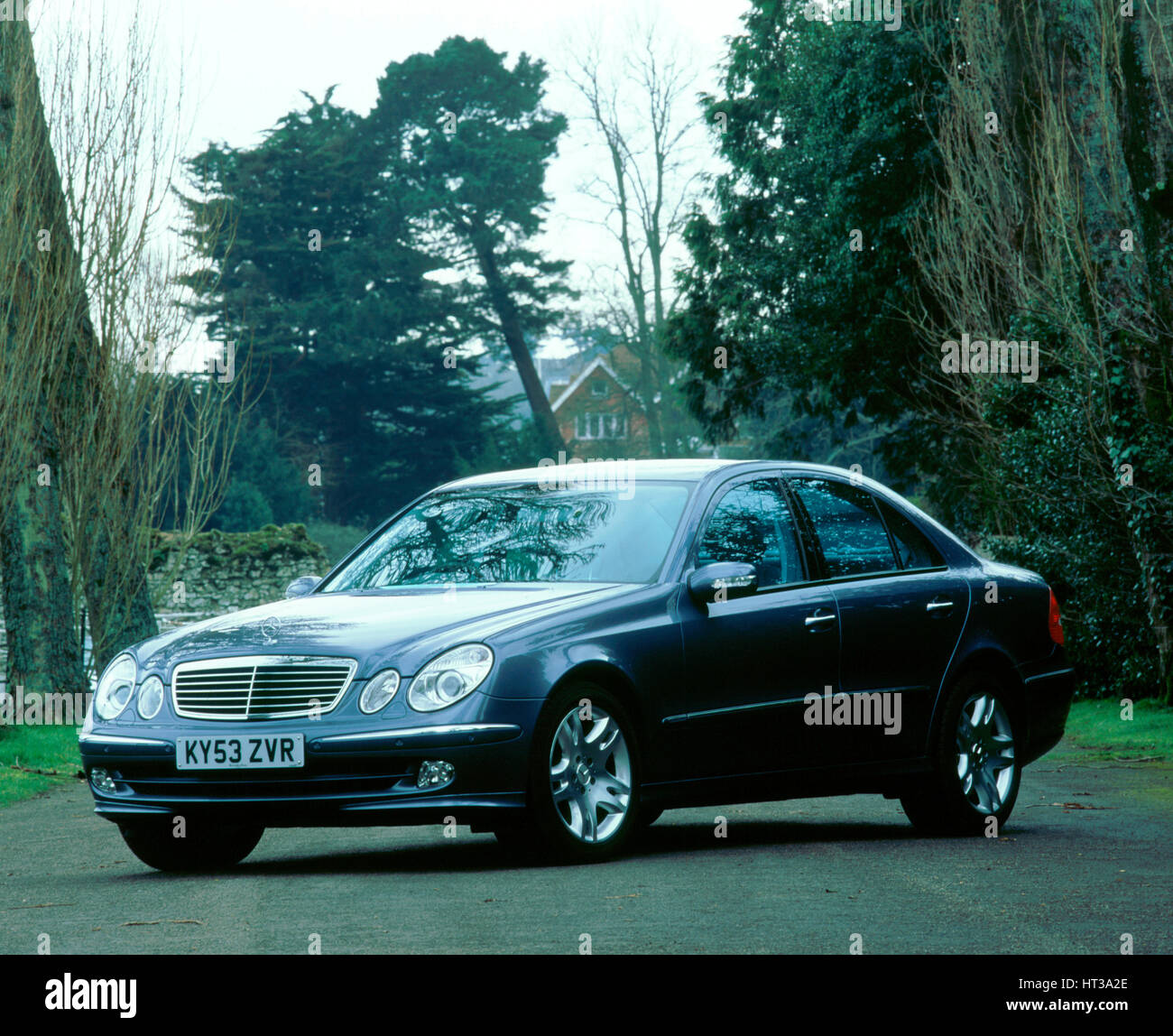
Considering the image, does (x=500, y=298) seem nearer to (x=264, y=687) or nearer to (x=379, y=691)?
(x=264, y=687)

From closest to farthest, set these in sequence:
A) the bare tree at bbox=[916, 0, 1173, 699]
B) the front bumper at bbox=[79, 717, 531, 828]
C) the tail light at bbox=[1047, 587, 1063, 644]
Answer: the front bumper at bbox=[79, 717, 531, 828]
the tail light at bbox=[1047, 587, 1063, 644]
the bare tree at bbox=[916, 0, 1173, 699]

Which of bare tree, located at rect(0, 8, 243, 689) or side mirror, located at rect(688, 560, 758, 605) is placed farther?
bare tree, located at rect(0, 8, 243, 689)

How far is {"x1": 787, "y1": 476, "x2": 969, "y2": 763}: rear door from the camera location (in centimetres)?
998

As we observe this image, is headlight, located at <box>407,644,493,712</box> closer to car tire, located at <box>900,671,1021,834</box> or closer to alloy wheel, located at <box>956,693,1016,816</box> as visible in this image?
car tire, located at <box>900,671,1021,834</box>

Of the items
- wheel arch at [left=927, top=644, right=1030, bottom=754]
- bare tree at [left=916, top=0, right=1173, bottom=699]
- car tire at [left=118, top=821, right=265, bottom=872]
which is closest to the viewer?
car tire at [left=118, top=821, right=265, bottom=872]

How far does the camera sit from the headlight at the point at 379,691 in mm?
8352

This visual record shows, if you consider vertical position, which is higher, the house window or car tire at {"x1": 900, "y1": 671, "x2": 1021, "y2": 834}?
the house window

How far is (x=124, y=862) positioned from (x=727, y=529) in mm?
3230

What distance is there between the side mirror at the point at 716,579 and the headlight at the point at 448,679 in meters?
1.23

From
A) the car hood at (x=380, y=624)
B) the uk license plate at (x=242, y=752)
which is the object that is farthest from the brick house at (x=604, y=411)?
the uk license plate at (x=242, y=752)

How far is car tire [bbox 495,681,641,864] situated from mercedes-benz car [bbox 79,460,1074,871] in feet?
0.04

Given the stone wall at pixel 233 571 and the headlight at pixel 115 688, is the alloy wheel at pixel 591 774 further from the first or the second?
the stone wall at pixel 233 571

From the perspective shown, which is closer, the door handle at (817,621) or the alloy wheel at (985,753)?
the door handle at (817,621)

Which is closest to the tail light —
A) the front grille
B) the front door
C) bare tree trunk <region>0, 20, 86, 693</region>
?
the front door
